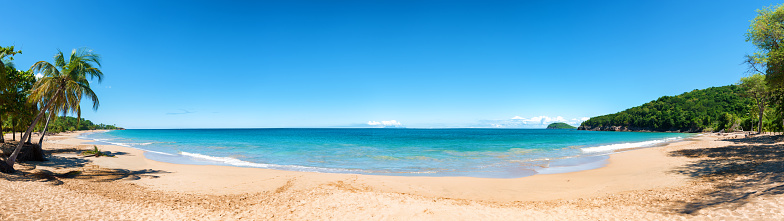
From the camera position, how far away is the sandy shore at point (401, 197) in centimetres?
700

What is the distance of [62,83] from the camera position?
453 inches

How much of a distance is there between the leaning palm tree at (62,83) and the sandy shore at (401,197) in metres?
2.84

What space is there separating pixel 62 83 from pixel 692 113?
172360 mm

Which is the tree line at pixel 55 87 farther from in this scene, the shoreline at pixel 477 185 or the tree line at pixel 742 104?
the tree line at pixel 742 104

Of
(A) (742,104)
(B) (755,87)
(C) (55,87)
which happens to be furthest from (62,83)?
(A) (742,104)

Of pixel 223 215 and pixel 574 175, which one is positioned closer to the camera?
pixel 223 215

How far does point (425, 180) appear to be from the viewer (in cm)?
1379

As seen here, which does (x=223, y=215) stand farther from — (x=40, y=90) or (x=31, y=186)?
(x=40, y=90)

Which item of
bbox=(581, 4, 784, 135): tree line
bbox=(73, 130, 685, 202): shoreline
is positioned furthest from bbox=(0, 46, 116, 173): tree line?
bbox=(581, 4, 784, 135): tree line

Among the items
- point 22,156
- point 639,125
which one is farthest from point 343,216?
point 639,125

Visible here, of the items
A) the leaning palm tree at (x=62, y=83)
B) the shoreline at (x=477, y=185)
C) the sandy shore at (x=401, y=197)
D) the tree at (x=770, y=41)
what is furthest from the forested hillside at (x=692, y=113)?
the leaning palm tree at (x=62, y=83)

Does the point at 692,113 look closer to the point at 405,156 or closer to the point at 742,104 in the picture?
the point at 742,104

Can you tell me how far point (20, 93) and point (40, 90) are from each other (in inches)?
273

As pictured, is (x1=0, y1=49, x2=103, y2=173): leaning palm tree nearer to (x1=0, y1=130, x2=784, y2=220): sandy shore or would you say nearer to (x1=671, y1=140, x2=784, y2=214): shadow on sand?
(x1=0, y1=130, x2=784, y2=220): sandy shore
